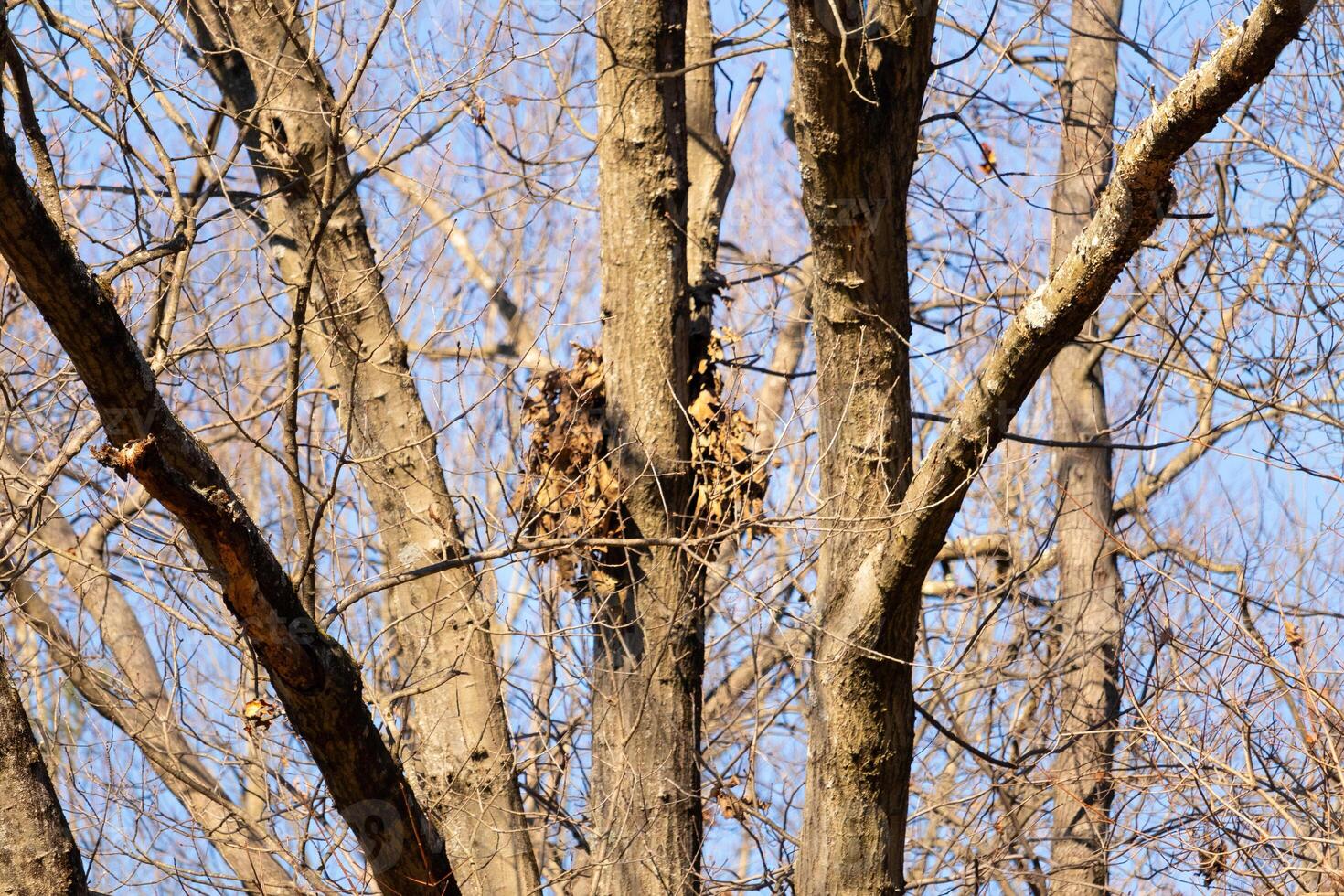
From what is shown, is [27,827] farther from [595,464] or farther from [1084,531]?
[1084,531]

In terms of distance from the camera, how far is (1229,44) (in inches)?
113

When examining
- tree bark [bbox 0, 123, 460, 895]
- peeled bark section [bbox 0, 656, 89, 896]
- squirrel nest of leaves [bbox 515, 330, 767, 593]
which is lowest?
peeled bark section [bbox 0, 656, 89, 896]

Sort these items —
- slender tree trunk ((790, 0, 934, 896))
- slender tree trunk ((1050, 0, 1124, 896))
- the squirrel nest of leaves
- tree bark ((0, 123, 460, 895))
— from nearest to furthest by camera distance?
tree bark ((0, 123, 460, 895)) < slender tree trunk ((790, 0, 934, 896)) < the squirrel nest of leaves < slender tree trunk ((1050, 0, 1124, 896))

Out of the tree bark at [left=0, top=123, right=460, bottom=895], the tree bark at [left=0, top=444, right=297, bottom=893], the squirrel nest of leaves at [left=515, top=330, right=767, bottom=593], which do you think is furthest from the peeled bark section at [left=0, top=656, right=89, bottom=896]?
the squirrel nest of leaves at [left=515, top=330, right=767, bottom=593]

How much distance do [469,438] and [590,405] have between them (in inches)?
19.4

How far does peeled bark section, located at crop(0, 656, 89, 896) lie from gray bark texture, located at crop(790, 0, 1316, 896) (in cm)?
197

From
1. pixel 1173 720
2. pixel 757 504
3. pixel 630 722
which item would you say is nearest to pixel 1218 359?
pixel 1173 720

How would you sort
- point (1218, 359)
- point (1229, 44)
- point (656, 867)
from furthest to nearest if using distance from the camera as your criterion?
1. point (1218, 359)
2. point (656, 867)
3. point (1229, 44)

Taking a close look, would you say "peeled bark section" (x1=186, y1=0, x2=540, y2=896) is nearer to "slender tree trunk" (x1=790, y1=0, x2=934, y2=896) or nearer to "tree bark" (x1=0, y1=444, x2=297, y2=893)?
"tree bark" (x1=0, y1=444, x2=297, y2=893)

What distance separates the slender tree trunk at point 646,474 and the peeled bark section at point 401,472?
438 mm

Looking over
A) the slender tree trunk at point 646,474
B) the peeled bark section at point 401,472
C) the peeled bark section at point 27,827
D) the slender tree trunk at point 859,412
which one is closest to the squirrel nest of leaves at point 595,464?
the slender tree trunk at point 646,474

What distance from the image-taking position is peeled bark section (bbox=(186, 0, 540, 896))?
15.7ft

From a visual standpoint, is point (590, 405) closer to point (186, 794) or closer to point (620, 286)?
point (620, 286)

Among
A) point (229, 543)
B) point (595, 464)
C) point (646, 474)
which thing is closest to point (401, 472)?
point (595, 464)
